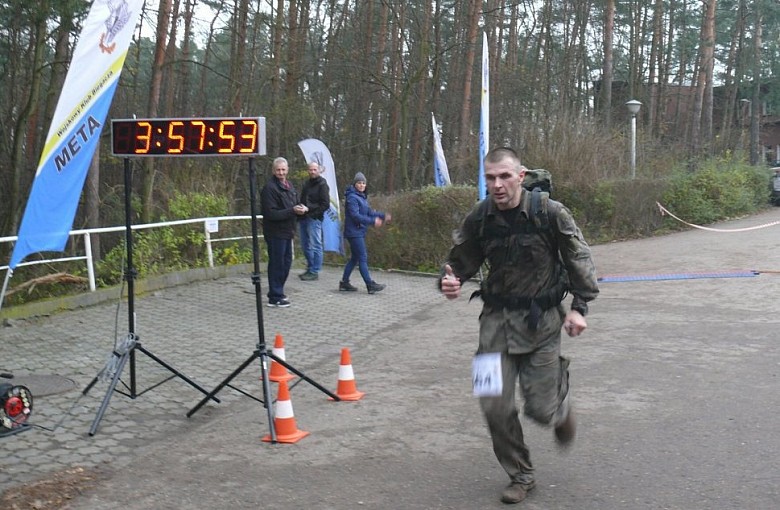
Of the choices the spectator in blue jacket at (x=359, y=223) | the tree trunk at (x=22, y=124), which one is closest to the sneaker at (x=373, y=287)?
the spectator in blue jacket at (x=359, y=223)

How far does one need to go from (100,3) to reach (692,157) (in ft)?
72.3

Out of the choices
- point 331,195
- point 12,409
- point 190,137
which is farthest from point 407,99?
point 12,409

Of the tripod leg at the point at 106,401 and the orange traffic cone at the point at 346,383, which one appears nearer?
the tripod leg at the point at 106,401

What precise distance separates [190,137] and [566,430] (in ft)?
10.9

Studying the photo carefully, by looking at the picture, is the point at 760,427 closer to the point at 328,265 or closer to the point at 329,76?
the point at 328,265

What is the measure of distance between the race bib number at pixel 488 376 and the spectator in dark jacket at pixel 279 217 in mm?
6570

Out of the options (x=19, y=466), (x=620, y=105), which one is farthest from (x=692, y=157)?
(x=19, y=466)

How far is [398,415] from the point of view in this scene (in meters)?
6.37

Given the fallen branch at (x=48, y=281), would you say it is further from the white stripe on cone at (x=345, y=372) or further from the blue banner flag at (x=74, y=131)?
the white stripe on cone at (x=345, y=372)

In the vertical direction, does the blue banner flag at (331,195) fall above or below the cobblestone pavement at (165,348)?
above

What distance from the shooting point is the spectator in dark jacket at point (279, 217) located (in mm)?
10836

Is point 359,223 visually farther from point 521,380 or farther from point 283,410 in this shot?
point 521,380

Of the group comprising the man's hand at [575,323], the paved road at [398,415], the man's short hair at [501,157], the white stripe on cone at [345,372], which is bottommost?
the paved road at [398,415]

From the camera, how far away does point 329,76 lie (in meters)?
29.4
